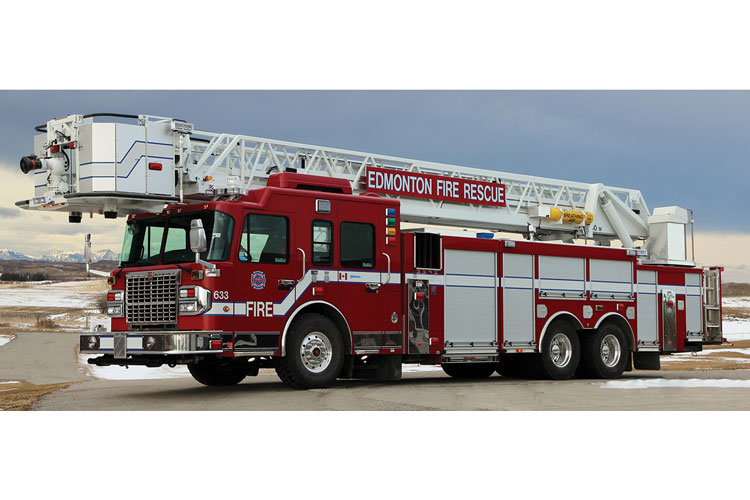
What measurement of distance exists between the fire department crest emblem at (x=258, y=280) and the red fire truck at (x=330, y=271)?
2 cm

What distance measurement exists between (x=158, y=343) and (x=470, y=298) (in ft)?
19.5

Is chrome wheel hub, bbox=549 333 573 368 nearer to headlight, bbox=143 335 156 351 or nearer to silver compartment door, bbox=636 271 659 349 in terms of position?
silver compartment door, bbox=636 271 659 349

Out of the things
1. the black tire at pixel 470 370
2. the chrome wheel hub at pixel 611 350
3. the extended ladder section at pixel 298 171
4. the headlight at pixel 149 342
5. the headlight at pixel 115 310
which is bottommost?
the black tire at pixel 470 370

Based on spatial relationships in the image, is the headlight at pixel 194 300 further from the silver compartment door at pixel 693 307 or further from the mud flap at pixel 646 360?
the silver compartment door at pixel 693 307

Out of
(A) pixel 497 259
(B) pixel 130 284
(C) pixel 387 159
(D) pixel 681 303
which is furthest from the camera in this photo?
(D) pixel 681 303

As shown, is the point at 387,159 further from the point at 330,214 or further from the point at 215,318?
the point at 215,318

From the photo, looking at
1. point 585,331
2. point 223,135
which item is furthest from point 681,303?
point 223,135

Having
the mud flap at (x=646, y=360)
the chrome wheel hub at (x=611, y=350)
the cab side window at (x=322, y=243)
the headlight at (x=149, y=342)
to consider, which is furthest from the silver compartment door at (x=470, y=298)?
the headlight at (x=149, y=342)

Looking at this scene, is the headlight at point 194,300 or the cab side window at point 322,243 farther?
the cab side window at point 322,243

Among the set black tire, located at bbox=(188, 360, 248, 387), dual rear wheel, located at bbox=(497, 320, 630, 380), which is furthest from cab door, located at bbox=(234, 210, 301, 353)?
dual rear wheel, located at bbox=(497, 320, 630, 380)

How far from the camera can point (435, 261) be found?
1462cm

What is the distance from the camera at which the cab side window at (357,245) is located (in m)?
13.2

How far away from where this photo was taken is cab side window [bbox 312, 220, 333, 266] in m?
12.8

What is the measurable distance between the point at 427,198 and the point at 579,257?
3.27m
